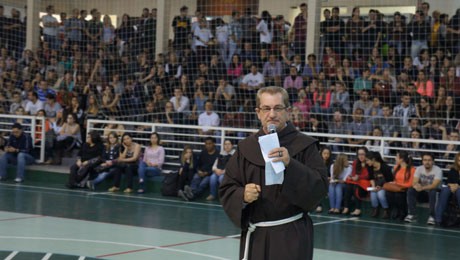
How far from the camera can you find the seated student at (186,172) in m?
15.2

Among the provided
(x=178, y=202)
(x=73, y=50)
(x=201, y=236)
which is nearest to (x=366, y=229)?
(x=201, y=236)

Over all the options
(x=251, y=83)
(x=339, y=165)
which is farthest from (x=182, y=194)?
(x=251, y=83)

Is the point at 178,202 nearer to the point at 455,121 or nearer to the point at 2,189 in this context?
the point at 2,189

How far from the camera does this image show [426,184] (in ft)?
43.4

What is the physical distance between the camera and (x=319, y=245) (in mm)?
10758

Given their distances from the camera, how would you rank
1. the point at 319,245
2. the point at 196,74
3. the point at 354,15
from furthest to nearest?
1. the point at 196,74
2. the point at 354,15
3. the point at 319,245

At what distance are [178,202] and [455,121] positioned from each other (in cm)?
514

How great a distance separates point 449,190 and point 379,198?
47.9 inches

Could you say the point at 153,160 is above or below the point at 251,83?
below

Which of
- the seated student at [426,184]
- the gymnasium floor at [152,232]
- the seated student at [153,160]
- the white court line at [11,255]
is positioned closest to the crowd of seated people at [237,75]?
Answer: the seated student at [153,160]

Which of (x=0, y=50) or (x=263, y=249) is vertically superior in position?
(x=0, y=50)

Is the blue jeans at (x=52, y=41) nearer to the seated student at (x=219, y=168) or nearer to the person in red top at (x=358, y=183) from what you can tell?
the seated student at (x=219, y=168)

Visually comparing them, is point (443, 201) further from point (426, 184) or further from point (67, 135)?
point (67, 135)

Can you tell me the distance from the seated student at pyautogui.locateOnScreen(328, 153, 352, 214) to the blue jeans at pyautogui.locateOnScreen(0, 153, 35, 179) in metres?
6.84
